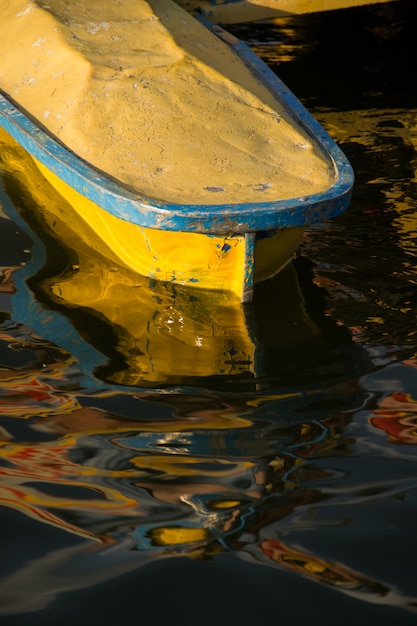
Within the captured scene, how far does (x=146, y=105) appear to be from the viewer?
415 centimetres

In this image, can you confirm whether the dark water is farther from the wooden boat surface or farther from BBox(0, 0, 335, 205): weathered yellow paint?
BBox(0, 0, 335, 205): weathered yellow paint

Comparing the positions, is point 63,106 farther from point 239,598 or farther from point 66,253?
point 239,598

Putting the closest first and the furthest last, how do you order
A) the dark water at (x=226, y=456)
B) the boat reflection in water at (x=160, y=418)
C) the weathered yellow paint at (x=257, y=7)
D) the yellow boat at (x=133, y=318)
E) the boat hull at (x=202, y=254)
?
the dark water at (x=226, y=456) < the boat reflection in water at (x=160, y=418) < the yellow boat at (x=133, y=318) < the boat hull at (x=202, y=254) < the weathered yellow paint at (x=257, y=7)

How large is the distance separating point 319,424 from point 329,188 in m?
1.09

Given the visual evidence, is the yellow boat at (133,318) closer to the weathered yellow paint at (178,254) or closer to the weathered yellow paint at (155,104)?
the weathered yellow paint at (178,254)

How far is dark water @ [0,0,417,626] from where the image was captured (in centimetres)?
231

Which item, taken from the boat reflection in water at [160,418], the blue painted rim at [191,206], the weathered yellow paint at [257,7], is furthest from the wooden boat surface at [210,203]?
the weathered yellow paint at [257,7]

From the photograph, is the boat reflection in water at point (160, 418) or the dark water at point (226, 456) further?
the boat reflection in water at point (160, 418)

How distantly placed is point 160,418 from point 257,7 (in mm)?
5629

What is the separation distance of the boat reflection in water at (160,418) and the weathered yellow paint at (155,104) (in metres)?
0.52

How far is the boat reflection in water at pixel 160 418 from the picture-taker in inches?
97.3

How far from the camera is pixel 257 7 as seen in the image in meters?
7.82

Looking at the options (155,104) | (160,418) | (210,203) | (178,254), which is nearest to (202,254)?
(178,254)

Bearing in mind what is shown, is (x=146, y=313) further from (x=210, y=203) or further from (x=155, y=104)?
(x=155, y=104)
